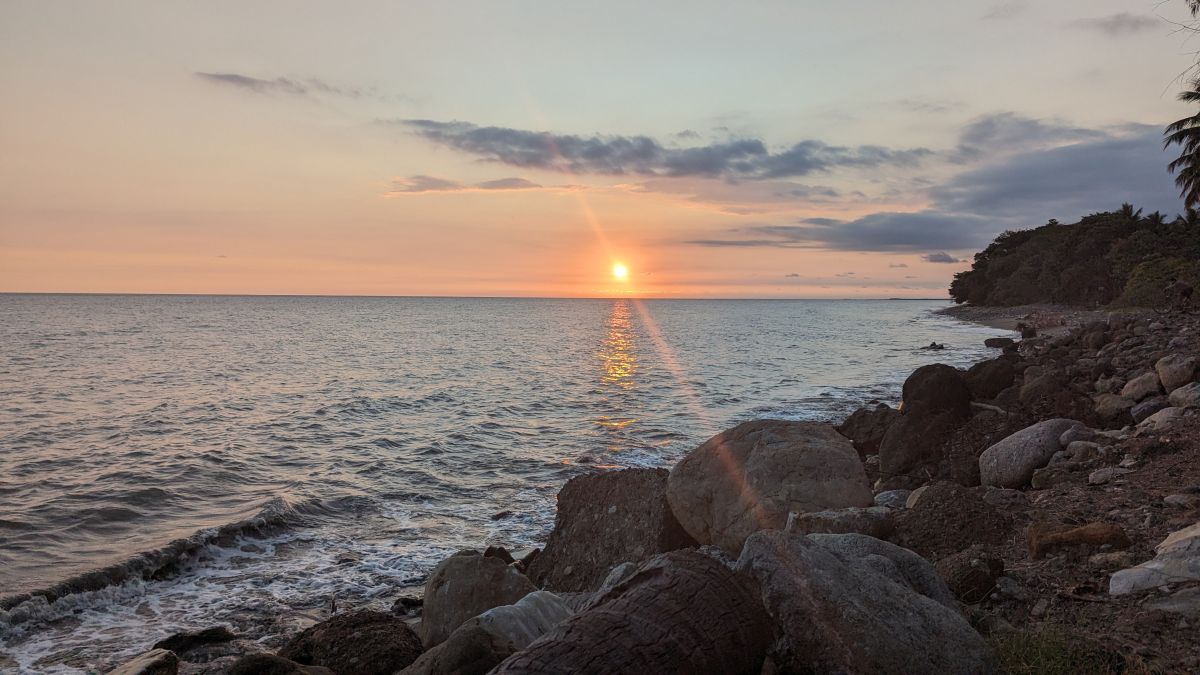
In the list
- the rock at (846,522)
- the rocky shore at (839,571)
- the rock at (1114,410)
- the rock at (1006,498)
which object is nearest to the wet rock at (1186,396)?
the rocky shore at (839,571)

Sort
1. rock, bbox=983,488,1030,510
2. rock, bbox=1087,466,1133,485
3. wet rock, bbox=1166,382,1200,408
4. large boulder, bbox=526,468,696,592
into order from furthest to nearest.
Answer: wet rock, bbox=1166,382,1200,408, large boulder, bbox=526,468,696,592, rock, bbox=1087,466,1133,485, rock, bbox=983,488,1030,510

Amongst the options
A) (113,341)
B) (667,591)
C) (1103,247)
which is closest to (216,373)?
(113,341)

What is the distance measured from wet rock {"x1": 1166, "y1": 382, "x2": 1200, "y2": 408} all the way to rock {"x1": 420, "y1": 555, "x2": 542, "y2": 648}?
11.2m

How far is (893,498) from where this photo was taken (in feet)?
35.9

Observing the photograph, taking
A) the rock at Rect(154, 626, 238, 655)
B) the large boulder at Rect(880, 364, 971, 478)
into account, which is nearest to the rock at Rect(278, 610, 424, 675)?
the rock at Rect(154, 626, 238, 655)

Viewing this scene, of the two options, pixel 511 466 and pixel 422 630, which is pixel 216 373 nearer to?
pixel 511 466

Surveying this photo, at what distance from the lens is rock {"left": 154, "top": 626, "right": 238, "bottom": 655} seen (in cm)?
849

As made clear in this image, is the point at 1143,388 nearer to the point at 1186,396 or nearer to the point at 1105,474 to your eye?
the point at 1186,396

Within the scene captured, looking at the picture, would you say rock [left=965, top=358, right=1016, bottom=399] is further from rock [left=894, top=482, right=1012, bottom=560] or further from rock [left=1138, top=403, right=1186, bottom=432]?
→ rock [left=894, top=482, right=1012, bottom=560]

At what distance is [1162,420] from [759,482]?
7304mm

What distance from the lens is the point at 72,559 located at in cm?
1157

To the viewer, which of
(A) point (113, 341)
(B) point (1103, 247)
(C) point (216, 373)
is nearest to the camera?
(C) point (216, 373)

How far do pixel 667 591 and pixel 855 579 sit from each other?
1385 mm

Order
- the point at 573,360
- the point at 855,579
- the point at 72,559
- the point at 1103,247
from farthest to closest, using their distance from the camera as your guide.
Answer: the point at 1103,247 < the point at 573,360 < the point at 72,559 < the point at 855,579
